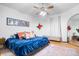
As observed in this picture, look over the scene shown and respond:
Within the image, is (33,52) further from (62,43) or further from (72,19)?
(72,19)

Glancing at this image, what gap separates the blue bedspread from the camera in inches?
56.5

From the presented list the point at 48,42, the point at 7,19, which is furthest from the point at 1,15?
the point at 48,42

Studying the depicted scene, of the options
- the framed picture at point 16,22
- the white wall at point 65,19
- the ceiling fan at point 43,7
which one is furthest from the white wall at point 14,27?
the white wall at point 65,19

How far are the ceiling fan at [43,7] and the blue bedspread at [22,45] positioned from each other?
49 centimetres

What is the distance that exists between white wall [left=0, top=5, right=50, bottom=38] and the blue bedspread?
133 millimetres

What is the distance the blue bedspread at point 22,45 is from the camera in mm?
1436

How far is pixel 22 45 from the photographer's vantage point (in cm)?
143

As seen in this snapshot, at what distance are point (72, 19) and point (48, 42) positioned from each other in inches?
22.4

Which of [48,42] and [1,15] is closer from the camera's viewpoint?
[1,15]

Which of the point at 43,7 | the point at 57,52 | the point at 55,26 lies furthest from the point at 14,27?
the point at 57,52

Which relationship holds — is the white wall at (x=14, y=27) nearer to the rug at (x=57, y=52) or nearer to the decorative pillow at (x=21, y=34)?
the decorative pillow at (x=21, y=34)

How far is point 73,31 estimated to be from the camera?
1559 millimetres

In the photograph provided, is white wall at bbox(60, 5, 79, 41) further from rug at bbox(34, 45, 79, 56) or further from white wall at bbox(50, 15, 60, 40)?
rug at bbox(34, 45, 79, 56)

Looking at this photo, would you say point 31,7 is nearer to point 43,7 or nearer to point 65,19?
point 43,7
